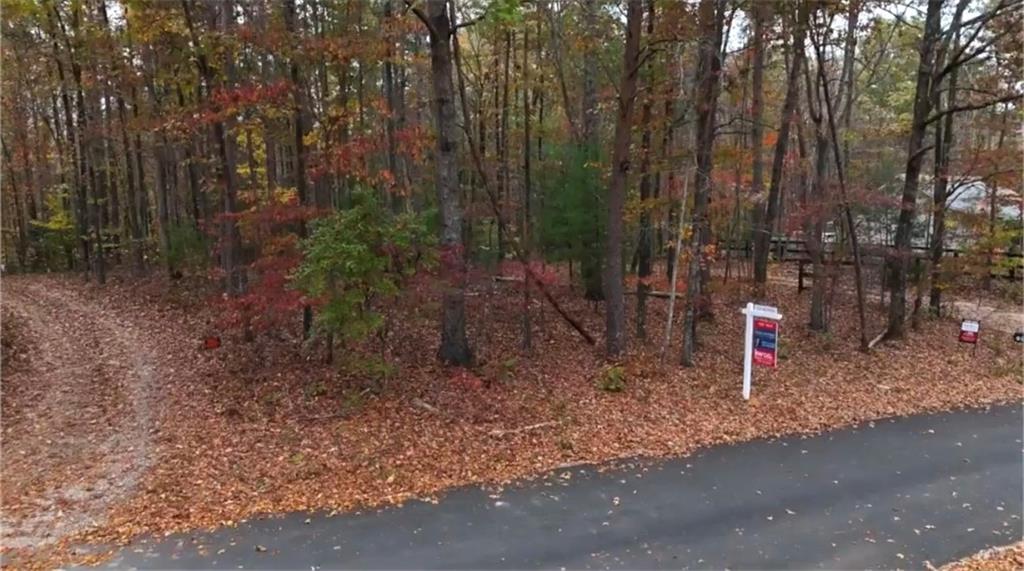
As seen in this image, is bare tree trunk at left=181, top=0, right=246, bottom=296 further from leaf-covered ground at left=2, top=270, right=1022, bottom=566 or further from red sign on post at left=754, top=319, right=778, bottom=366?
red sign on post at left=754, top=319, right=778, bottom=366

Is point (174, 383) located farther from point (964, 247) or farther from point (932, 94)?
point (964, 247)

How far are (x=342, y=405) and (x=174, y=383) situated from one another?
9.69ft

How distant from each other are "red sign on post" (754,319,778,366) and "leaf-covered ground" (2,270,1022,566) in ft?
2.61

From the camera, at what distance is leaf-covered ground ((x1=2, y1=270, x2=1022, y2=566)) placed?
661 centimetres

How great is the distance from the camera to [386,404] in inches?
340

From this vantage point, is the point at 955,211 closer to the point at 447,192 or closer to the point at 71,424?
the point at 447,192

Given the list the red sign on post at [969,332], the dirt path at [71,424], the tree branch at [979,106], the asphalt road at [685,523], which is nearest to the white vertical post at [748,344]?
the asphalt road at [685,523]

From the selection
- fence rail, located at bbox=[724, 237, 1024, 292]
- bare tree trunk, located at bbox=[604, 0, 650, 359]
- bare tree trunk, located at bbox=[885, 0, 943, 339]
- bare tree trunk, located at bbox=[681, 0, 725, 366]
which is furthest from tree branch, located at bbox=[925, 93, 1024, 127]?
bare tree trunk, located at bbox=[604, 0, 650, 359]

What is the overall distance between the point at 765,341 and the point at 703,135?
12.1 ft

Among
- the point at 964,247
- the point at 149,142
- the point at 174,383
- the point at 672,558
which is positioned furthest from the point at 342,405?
the point at 964,247

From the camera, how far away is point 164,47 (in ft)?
43.6

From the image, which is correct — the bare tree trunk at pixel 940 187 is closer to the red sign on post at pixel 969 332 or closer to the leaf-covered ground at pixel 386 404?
the leaf-covered ground at pixel 386 404

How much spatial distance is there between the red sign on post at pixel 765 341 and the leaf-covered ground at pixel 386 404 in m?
0.79

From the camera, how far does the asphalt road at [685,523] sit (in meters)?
5.35
